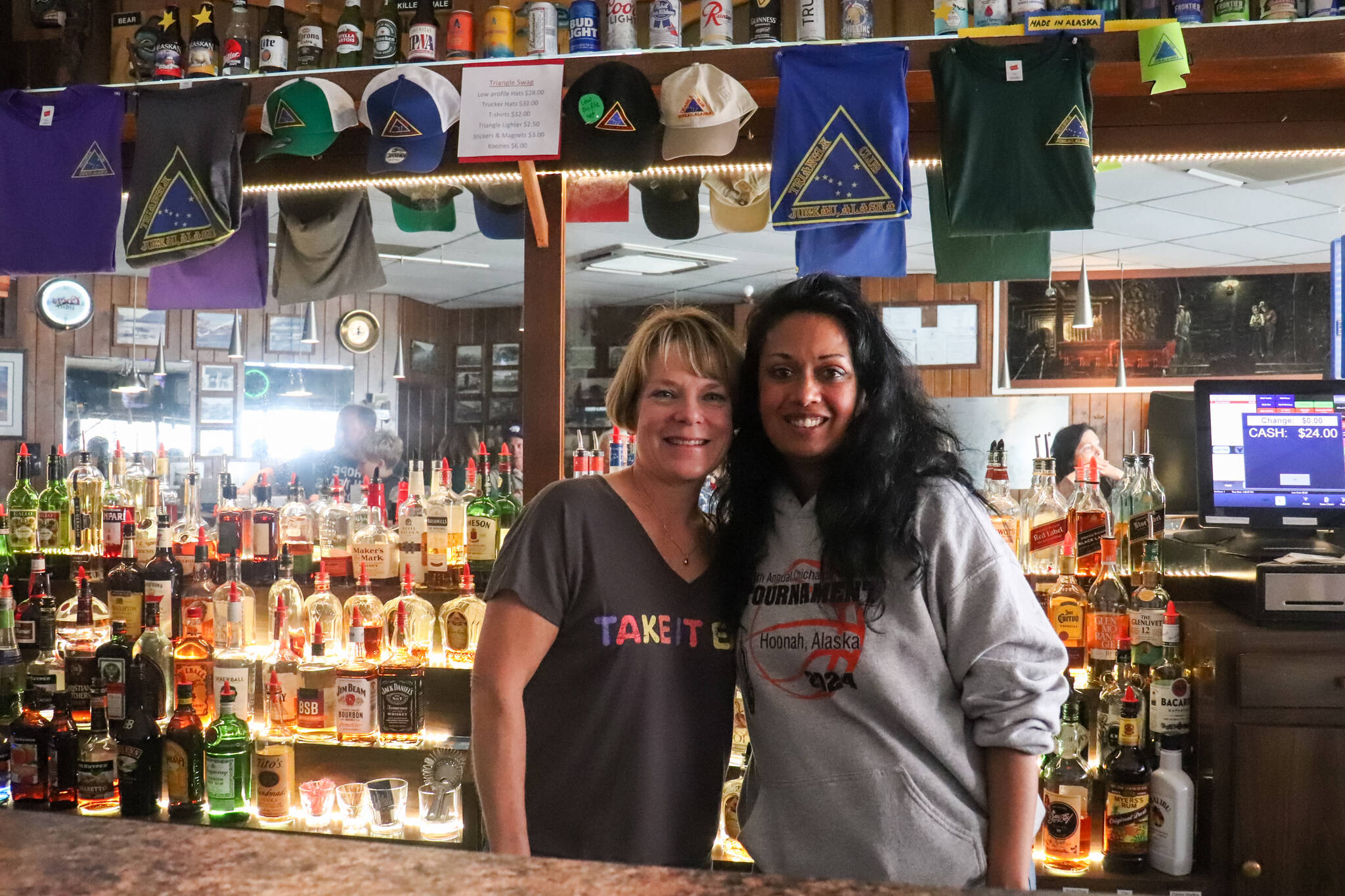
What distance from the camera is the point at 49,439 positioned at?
7.55 m

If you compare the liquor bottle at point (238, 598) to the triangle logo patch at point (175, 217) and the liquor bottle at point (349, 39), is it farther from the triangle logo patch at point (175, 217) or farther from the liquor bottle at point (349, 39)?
the liquor bottle at point (349, 39)

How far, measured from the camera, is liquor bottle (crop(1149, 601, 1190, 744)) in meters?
2.12

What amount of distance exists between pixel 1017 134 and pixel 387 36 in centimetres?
157

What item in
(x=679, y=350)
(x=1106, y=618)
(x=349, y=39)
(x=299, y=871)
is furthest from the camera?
(x=349, y=39)

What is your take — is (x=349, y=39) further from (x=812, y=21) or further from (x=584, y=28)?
(x=812, y=21)

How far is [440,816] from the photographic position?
2459 millimetres

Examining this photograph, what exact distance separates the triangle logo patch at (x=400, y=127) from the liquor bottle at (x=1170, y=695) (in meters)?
1.98

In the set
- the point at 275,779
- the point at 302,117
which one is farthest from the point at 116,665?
the point at 302,117

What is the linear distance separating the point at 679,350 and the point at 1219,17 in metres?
→ 1.66

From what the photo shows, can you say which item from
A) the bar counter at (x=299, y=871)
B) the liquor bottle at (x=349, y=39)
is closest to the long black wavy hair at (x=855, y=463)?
the bar counter at (x=299, y=871)

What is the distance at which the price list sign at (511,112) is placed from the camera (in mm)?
2395

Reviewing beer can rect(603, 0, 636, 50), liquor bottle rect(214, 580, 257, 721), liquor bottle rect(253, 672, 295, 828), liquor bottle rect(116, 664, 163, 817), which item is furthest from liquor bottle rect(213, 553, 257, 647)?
beer can rect(603, 0, 636, 50)

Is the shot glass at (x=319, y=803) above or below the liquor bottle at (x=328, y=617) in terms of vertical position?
below

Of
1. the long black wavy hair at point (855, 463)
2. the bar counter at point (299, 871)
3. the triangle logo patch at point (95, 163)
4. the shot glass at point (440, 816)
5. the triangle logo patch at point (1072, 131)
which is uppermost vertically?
the triangle logo patch at point (95, 163)
